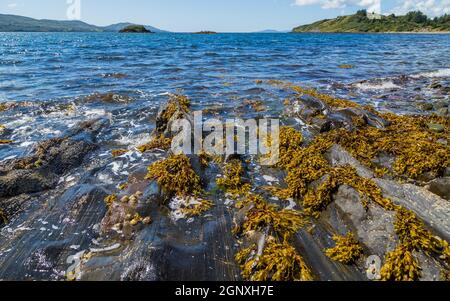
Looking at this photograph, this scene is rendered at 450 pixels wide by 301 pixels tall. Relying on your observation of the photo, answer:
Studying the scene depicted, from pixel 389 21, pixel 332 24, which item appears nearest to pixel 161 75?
pixel 389 21

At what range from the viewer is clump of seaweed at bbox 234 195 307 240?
514 centimetres

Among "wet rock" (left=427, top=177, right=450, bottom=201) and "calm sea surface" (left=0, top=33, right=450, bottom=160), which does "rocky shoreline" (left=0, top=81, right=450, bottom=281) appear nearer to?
"wet rock" (left=427, top=177, right=450, bottom=201)

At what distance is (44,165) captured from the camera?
731 cm

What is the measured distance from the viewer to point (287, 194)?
6422 millimetres

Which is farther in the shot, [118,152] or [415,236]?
[118,152]

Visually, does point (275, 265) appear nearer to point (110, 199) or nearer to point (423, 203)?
point (423, 203)

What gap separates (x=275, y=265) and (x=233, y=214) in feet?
5.38

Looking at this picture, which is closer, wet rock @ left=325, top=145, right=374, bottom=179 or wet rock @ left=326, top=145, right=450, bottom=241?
wet rock @ left=326, top=145, right=450, bottom=241

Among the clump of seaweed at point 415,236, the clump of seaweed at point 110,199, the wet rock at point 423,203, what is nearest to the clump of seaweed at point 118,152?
the clump of seaweed at point 110,199

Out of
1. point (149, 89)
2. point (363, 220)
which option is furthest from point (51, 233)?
point (149, 89)

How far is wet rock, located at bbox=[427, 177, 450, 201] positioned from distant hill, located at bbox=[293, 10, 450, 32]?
155039 mm

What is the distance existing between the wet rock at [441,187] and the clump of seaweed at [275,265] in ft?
11.8

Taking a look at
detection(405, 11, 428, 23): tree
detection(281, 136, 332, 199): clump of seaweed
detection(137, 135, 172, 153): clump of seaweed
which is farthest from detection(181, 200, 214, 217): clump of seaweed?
detection(405, 11, 428, 23): tree
